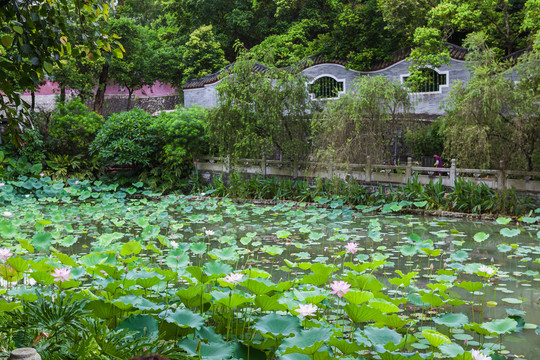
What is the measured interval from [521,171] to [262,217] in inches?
214

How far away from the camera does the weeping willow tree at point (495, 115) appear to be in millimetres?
9531

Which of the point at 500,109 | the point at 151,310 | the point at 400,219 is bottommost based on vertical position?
the point at 400,219

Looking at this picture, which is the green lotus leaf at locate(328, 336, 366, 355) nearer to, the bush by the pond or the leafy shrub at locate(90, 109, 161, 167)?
the bush by the pond

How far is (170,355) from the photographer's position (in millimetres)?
2150

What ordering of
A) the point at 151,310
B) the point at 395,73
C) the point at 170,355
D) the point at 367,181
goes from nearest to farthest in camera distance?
the point at 170,355 → the point at 151,310 → the point at 367,181 → the point at 395,73

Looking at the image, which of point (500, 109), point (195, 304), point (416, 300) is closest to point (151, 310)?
point (195, 304)

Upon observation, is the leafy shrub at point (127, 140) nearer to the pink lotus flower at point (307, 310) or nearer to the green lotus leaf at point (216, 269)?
the green lotus leaf at point (216, 269)

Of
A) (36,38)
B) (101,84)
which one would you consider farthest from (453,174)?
(101,84)

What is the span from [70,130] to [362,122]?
9.53 meters

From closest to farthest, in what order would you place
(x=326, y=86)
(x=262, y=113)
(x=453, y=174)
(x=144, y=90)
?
(x=453, y=174) → (x=262, y=113) → (x=326, y=86) → (x=144, y=90)

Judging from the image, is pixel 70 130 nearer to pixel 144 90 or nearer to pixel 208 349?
pixel 144 90

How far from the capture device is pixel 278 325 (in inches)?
90.0

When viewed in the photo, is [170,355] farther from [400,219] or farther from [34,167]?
[34,167]

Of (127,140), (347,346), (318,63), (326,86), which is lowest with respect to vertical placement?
(347,346)
